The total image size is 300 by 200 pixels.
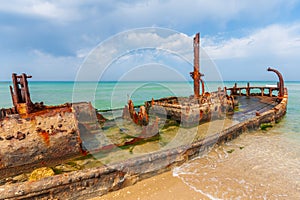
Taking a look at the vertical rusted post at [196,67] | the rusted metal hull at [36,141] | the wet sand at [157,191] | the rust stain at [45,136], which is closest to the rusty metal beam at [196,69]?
the vertical rusted post at [196,67]

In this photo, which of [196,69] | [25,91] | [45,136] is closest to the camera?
[45,136]

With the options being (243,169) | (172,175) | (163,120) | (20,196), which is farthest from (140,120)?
(20,196)

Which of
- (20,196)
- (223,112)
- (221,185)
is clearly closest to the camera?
Result: (20,196)

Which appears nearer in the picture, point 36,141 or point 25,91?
point 36,141

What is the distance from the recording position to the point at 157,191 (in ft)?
12.2

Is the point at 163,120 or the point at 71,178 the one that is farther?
the point at 163,120

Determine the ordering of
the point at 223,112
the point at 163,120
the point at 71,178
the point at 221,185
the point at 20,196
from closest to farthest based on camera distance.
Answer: the point at 20,196 < the point at 71,178 < the point at 221,185 < the point at 163,120 < the point at 223,112

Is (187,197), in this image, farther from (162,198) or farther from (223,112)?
(223,112)

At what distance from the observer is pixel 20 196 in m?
2.85


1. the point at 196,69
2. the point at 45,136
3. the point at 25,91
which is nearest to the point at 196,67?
the point at 196,69

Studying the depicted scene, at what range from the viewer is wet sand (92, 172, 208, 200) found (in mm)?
3525

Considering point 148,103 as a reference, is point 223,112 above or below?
below

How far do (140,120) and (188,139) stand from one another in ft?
8.57

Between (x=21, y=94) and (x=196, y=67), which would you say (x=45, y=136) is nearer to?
(x=21, y=94)
